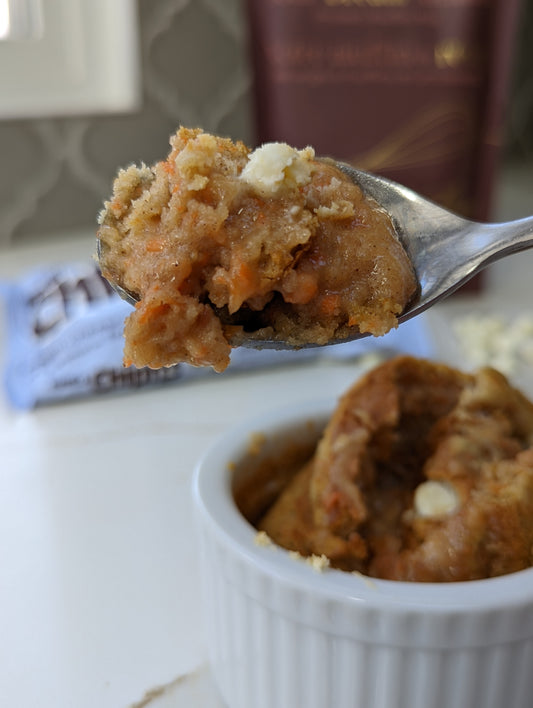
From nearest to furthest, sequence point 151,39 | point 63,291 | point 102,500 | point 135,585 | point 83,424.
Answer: point 135,585, point 102,500, point 83,424, point 63,291, point 151,39

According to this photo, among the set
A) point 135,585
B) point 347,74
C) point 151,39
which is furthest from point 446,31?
point 135,585

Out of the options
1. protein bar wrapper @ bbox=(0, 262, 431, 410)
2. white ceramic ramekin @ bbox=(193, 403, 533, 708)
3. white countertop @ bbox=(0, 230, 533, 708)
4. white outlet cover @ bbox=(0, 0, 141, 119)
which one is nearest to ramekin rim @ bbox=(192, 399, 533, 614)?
white ceramic ramekin @ bbox=(193, 403, 533, 708)

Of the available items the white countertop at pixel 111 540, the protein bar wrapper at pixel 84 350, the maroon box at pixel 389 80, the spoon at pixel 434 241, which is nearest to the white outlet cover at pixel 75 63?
the maroon box at pixel 389 80

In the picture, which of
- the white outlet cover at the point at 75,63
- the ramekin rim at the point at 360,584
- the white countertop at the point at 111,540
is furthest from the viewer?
the white outlet cover at the point at 75,63

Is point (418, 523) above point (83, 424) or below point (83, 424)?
above

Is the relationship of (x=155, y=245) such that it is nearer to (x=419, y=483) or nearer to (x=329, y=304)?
(x=329, y=304)

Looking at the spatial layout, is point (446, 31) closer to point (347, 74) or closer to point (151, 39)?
point (347, 74)

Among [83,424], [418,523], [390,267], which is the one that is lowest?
[83,424]

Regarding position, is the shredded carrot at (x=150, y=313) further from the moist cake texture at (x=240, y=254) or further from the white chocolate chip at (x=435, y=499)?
the white chocolate chip at (x=435, y=499)
